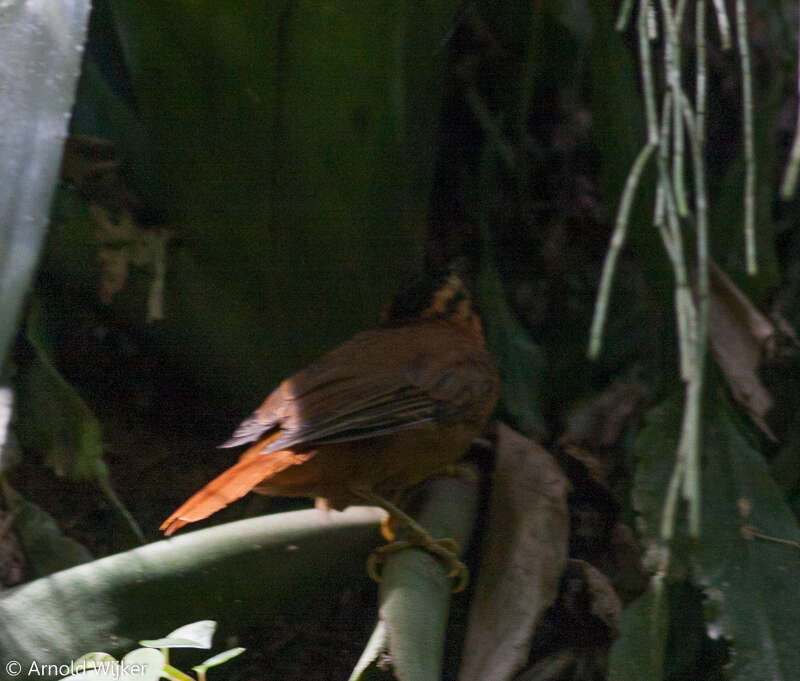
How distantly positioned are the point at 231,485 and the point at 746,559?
35.1 inches

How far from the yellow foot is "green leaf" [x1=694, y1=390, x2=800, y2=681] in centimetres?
40

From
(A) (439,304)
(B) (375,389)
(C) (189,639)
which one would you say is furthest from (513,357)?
(C) (189,639)

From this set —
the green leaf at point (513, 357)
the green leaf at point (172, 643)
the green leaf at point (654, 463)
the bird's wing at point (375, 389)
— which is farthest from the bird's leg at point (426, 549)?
the green leaf at point (513, 357)

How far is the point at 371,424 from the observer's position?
6.31 feet

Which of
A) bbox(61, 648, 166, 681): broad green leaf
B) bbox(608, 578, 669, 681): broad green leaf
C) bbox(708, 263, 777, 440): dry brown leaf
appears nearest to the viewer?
bbox(61, 648, 166, 681): broad green leaf

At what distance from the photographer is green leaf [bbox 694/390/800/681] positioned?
1.55 m

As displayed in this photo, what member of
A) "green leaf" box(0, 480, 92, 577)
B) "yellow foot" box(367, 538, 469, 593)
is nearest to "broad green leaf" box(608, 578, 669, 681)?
"yellow foot" box(367, 538, 469, 593)

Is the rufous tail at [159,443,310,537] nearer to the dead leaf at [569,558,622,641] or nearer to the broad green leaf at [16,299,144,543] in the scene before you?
the broad green leaf at [16,299,144,543]

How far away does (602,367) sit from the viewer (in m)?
2.71

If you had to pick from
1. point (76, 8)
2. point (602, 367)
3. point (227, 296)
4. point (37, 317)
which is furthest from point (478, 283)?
point (76, 8)

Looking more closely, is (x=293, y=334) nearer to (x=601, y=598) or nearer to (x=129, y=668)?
(x=601, y=598)

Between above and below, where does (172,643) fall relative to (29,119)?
below

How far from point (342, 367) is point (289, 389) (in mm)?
144

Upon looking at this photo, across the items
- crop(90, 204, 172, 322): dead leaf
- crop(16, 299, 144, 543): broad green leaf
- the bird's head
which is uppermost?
crop(90, 204, 172, 322): dead leaf
